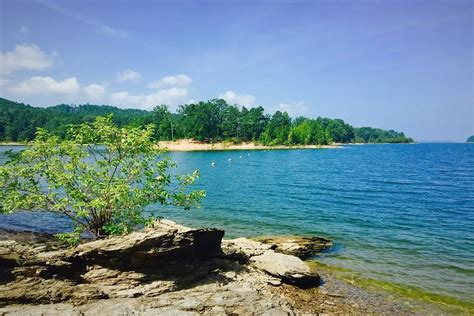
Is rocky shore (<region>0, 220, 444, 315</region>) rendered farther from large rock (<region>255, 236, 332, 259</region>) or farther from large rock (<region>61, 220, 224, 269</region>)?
large rock (<region>255, 236, 332, 259</region>)

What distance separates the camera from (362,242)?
923 inches

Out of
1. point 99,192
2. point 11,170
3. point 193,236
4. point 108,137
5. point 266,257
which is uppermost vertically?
point 108,137

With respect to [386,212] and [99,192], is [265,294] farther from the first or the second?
[386,212]

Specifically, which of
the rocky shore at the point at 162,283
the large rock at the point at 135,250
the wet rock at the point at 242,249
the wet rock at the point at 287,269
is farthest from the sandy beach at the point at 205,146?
the large rock at the point at 135,250

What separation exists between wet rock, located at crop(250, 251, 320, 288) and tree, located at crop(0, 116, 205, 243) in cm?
501

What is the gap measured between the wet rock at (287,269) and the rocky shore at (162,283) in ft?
0.17

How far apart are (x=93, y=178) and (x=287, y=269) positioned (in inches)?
435

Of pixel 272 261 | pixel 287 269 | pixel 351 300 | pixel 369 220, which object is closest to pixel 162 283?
pixel 272 261

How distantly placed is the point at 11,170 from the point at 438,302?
2191 centimetres

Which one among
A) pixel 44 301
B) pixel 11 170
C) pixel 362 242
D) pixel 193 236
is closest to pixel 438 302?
pixel 362 242

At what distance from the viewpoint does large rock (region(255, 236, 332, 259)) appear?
20.5m

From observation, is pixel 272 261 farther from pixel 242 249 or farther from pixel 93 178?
pixel 93 178

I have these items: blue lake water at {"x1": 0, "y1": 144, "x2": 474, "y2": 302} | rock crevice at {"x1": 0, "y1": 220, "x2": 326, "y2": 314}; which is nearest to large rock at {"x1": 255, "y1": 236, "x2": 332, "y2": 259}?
blue lake water at {"x1": 0, "y1": 144, "x2": 474, "y2": 302}

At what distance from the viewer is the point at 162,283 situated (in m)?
13.8
